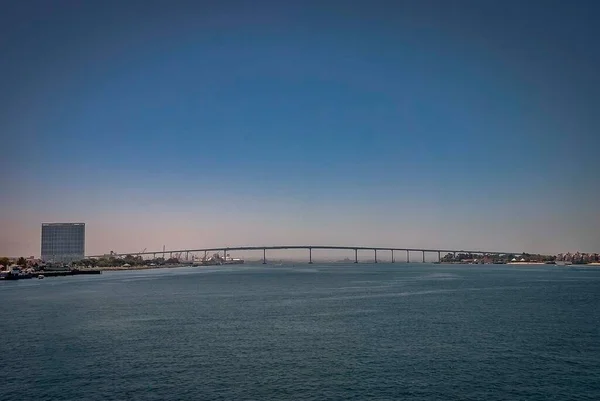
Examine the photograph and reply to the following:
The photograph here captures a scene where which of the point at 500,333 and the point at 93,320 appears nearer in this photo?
the point at 500,333

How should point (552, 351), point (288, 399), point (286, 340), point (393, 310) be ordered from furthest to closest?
1. point (393, 310)
2. point (286, 340)
3. point (552, 351)
4. point (288, 399)

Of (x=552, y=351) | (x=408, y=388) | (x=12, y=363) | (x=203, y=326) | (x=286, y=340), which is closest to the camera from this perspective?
(x=408, y=388)

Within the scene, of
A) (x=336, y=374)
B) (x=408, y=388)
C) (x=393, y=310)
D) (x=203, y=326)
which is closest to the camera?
(x=408, y=388)

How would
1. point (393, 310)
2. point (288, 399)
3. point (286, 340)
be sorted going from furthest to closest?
point (393, 310), point (286, 340), point (288, 399)

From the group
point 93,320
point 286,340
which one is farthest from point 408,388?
point 93,320

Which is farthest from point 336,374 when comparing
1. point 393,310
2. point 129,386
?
point 393,310

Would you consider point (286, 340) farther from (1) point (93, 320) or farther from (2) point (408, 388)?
(1) point (93, 320)

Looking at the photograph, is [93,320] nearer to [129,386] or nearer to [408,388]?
[129,386]

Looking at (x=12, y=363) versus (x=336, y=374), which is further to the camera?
(x=12, y=363)
